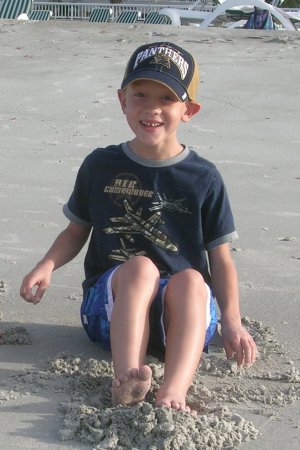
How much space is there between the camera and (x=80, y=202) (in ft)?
11.1

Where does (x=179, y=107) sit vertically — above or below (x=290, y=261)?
above

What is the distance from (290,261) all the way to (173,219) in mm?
1292

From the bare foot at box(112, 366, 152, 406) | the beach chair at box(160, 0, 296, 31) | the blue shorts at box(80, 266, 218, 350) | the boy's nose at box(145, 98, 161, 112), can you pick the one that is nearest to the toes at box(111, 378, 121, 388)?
the bare foot at box(112, 366, 152, 406)

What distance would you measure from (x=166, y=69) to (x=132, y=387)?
1.05 m

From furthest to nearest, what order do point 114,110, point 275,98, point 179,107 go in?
point 275,98, point 114,110, point 179,107

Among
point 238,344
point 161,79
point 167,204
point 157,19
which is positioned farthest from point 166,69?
point 157,19

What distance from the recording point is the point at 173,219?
3.22 m

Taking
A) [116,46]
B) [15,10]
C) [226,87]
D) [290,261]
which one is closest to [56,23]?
[116,46]

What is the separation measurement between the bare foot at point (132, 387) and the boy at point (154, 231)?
0.59ft

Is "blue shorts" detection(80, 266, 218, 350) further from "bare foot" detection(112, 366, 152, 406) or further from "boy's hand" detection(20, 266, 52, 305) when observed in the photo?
"bare foot" detection(112, 366, 152, 406)

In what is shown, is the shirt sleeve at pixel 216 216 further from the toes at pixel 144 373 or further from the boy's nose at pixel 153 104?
the toes at pixel 144 373

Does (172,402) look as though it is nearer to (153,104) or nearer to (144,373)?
(144,373)

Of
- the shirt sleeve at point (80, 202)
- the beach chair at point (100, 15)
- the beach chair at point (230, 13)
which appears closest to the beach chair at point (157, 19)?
the beach chair at point (230, 13)

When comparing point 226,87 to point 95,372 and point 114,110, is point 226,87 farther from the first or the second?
point 95,372
